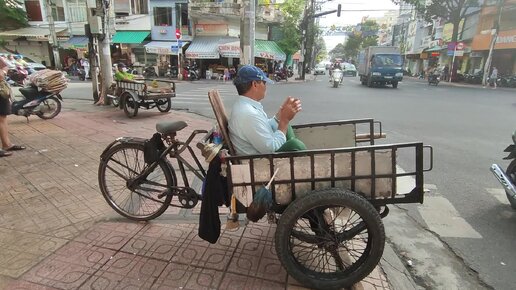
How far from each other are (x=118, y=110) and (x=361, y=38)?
6827 cm

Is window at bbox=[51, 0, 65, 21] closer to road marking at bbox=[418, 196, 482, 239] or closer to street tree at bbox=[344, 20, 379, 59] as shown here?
road marking at bbox=[418, 196, 482, 239]

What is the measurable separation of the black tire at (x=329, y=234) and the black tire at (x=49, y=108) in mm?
7810

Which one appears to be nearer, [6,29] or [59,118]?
[59,118]

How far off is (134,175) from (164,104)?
6.90 meters

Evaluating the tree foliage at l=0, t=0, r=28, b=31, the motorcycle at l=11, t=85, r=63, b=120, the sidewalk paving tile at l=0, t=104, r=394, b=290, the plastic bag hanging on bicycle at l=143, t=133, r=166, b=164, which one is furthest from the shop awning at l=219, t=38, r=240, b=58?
the plastic bag hanging on bicycle at l=143, t=133, r=166, b=164

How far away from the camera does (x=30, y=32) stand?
94.5 ft

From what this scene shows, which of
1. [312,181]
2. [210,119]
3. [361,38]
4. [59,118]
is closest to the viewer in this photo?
[312,181]

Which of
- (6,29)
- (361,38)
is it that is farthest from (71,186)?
(361,38)

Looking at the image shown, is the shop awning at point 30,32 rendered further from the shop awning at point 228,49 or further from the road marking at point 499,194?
the road marking at point 499,194

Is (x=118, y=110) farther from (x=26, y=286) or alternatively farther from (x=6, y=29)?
(x=6, y=29)

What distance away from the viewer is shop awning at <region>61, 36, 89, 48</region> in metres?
28.6

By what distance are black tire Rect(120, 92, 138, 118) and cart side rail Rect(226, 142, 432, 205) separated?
7096 millimetres

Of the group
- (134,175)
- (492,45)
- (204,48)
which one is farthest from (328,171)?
(492,45)

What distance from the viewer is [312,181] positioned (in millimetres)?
2277
